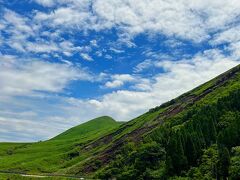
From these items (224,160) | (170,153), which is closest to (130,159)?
(170,153)

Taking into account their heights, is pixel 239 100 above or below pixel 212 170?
above

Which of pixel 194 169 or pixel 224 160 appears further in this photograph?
pixel 194 169

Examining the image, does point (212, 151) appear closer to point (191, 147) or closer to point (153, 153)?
point (191, 147)

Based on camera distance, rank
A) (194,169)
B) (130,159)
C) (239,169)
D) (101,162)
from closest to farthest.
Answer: (239,169) → (194,169) → (130,159) → (101,162)

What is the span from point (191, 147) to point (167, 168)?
36.9 ft

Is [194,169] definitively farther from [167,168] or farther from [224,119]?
[224,119]

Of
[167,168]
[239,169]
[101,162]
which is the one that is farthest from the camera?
[101,162]

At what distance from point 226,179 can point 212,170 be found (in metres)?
4.88

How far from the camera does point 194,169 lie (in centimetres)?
10912

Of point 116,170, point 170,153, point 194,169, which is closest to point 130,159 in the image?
point 116,170

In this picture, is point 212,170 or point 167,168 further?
point 167,168

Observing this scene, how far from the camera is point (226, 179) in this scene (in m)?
98.3

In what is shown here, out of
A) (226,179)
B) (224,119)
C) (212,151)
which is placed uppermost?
(224,119)

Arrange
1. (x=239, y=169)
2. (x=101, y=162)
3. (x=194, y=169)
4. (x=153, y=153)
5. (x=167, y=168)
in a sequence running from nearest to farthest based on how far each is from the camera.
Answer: (x=239, y=169), (x=194, y=169), (x=167, y=168), (x=153, y=153), (x=101, y=162)
